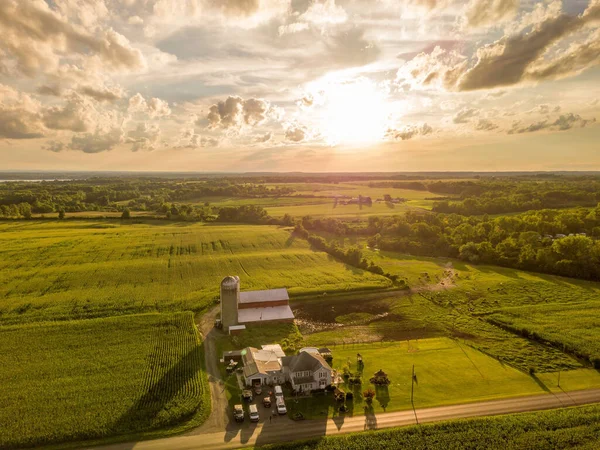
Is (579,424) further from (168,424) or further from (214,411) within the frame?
(168,424)

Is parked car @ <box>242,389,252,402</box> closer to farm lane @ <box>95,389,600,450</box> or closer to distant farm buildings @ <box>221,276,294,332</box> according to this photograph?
farm lane @ <box>95,389,600,450</box>

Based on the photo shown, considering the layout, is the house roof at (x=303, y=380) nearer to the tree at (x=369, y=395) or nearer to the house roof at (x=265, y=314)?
the tree at (x=369, y=395)

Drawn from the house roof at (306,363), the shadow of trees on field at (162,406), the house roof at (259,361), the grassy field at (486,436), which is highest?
the house roof at (306,363)

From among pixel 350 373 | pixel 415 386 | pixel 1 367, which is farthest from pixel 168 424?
pixel 415 386

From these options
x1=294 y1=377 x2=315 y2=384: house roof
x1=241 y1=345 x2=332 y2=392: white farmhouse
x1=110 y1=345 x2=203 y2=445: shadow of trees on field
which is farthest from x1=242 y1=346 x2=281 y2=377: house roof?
x1=110 y1=345 x2=203 y2=445: shadow of trees on field

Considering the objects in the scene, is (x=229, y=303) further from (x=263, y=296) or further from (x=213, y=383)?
(x=213, y=383)

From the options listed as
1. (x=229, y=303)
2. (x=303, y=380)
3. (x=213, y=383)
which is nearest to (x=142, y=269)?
(x=229, y=303)

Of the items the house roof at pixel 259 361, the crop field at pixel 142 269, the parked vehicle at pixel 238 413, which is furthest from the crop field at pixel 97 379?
the crop field at pixel 142 269
